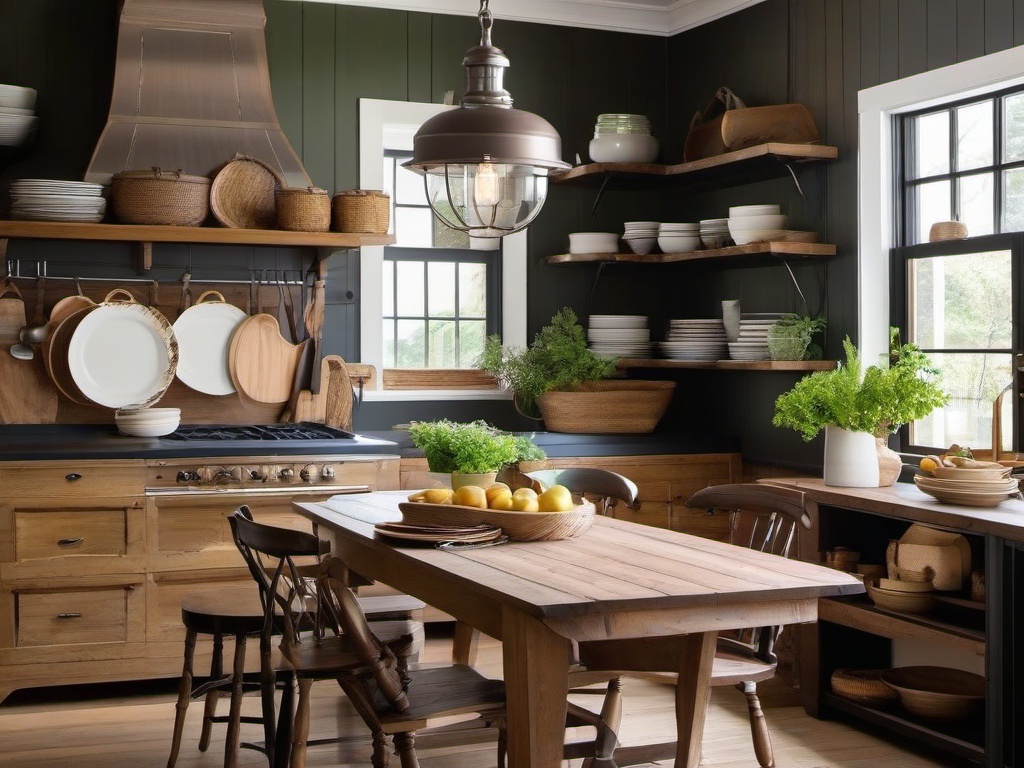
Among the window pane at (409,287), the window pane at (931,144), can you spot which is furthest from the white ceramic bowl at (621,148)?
the window pane at (931,144)

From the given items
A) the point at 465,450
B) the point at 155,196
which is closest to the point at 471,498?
the point at 465,450

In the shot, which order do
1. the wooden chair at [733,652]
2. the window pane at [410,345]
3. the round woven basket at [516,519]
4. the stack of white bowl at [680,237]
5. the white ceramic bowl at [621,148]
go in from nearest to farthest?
the round woven basket at [516,519] < the wooden chair at [733,652] < the stack of white bowl at [680,237] < the white ceramic bowl at [621,148] < the window pane at [410,345]

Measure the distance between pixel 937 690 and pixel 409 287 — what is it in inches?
114

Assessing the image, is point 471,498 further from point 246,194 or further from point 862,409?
point 246,194

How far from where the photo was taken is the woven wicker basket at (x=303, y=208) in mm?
5051

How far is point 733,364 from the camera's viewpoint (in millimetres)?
5195

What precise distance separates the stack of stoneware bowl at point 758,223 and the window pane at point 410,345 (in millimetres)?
1530

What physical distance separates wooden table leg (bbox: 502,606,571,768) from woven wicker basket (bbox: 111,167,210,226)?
296 centimetres

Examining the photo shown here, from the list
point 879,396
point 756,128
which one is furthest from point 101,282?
point 879,396

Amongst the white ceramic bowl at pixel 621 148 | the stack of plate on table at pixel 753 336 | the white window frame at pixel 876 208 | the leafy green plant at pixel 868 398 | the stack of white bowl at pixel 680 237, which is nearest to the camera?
the leafy green plant at pixel 868 398

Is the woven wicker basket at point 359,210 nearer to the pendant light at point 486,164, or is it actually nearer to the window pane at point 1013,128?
the pendant light at point 486,164

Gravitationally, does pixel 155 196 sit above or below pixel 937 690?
above

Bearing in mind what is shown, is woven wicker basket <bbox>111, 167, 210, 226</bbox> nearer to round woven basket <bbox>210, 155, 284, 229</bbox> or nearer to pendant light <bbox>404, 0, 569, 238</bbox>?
round woven basket <bbox>210, 155, 284, 229</bbox>

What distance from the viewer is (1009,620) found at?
350 centimetres
